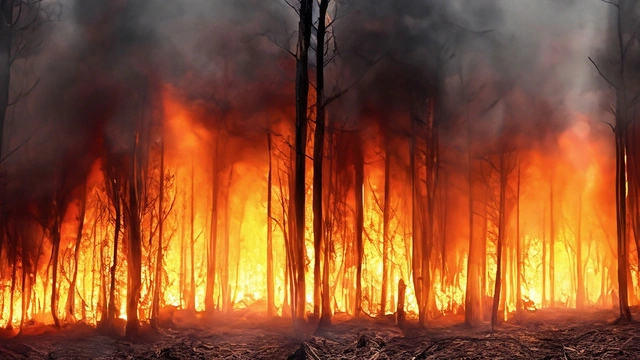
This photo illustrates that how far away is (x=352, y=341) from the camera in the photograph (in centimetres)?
1021

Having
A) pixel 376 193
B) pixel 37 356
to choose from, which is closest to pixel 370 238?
pixel 376 193

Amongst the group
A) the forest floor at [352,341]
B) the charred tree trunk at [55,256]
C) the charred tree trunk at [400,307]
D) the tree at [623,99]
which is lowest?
the forest floor at [352,341]

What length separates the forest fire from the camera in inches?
467

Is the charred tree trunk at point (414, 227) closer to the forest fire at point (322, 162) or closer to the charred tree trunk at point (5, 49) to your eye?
the forest fire at point (322, 162)

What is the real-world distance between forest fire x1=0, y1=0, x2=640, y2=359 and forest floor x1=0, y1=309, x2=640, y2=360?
0.23 m

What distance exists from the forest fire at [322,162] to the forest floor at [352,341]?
0.76 ft

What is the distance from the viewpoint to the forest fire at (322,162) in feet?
38.9

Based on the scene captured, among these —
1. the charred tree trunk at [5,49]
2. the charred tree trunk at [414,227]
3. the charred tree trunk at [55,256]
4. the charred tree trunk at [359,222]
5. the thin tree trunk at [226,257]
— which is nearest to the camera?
the charred tree trunk at [5,49]

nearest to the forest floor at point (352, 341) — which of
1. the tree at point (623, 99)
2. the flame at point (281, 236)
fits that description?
the tree at point (623, 99)

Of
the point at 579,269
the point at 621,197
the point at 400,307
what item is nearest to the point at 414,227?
the point at 400,307

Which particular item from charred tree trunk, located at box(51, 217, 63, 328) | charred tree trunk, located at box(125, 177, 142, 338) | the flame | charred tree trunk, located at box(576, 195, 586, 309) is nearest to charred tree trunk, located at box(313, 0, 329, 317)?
the flame

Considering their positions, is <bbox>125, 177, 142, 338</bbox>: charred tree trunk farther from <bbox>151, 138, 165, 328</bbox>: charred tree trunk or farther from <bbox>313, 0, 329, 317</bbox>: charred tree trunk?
<bbox>313, 0, 329, 317</bbox>: charred tree trunk

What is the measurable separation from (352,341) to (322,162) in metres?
3.99

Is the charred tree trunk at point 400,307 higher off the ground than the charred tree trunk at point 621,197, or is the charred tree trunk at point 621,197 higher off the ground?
the charred tree trunk at point 621,197
